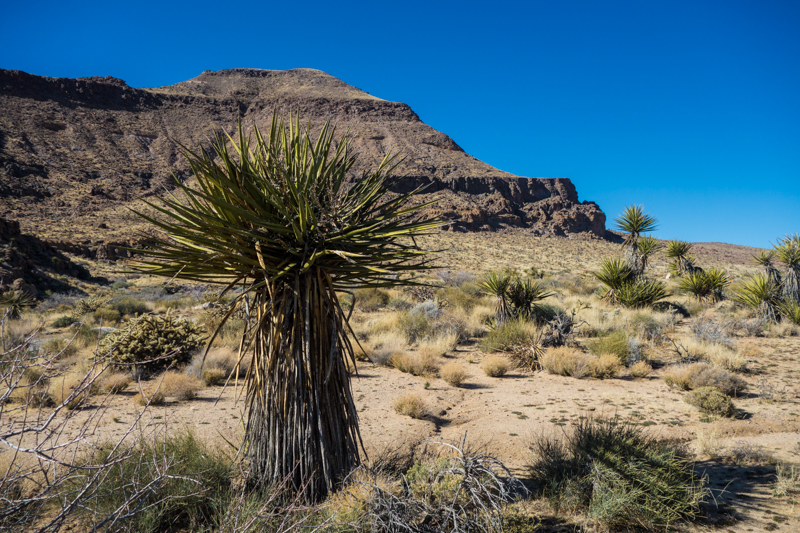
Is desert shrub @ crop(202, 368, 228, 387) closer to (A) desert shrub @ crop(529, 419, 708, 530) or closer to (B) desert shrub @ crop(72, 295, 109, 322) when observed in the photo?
(A) desert shrub @ crop(529, 419, 708, 530)

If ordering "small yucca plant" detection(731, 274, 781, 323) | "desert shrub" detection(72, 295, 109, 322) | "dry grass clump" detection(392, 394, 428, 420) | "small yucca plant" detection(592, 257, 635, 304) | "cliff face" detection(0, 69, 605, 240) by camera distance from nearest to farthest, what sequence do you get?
"dry grass clump" detection(392, 394, 428, 420) → "small yucca plant" detection(731, 274, 781, 323) → "desert shrub" detection(72, 295, 109, 322) → "small yucca plant" detection(592, 257, 635, 304) → "cliff face" detection(0, 69, 605, 240)

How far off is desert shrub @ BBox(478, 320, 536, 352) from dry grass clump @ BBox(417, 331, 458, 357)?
796 millimetres

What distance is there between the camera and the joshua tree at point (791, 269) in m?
14.0

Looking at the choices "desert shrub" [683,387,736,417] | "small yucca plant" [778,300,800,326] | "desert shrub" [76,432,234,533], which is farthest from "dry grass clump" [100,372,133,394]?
"small yucca plant" [778,300,800,326]

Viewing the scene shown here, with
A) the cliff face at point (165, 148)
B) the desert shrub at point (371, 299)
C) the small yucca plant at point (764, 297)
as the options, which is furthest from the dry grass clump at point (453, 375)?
the cliff face at point (165, 148)

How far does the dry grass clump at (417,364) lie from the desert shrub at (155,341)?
462cm

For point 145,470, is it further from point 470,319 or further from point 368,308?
point 368,308

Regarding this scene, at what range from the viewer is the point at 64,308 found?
16125 mm

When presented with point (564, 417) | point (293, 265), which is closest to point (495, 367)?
point (564, 417)

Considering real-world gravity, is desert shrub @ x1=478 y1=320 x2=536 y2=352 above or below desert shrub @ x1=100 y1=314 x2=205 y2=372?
above

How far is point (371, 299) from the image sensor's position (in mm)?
17484

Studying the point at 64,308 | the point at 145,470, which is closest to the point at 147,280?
the point at 64,308

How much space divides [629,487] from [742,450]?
8.27 feet

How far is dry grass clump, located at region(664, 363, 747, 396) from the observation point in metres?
7.67
